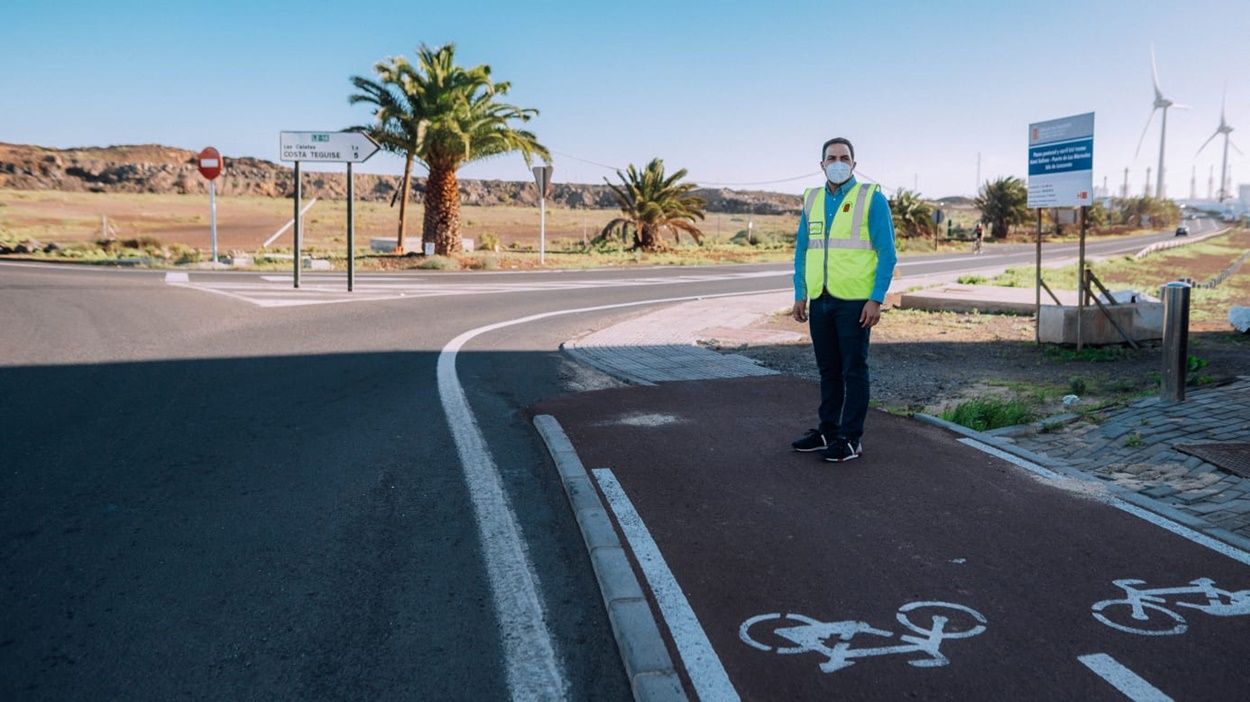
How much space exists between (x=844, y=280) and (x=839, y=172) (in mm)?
682

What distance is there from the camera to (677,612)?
366 centimetres

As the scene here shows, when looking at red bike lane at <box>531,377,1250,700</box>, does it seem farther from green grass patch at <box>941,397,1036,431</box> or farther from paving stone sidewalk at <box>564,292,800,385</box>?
paving stone sidewalk at <box>564,292,800,385</box>

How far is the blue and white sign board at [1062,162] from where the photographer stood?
1094 centimetres

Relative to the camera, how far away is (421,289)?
1900 cm

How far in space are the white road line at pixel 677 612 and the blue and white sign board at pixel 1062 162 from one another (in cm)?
837

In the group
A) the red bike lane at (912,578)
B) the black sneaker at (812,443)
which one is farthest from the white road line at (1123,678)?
the black sneaker at (812,443)

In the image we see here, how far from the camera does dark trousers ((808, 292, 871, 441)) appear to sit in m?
5.97

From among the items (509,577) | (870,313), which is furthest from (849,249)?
(509,577)

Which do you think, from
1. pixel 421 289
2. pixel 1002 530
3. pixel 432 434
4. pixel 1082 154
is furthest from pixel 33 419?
pixel 421 289

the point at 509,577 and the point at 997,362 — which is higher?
the point at 997,362

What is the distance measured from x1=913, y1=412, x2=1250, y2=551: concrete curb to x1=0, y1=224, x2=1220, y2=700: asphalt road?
3.01m

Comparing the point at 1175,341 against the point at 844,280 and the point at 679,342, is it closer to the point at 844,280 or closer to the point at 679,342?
the point at 844,280

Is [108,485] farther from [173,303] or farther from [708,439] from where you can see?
[173,303]

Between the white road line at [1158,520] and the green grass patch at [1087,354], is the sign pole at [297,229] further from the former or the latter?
the white road line at [1158,520]
